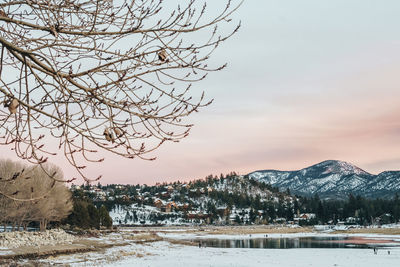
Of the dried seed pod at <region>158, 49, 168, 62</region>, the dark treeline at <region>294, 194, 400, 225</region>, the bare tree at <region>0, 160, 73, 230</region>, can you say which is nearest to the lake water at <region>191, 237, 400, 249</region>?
the bare tree at <region>0, 160, 73, 230</region>

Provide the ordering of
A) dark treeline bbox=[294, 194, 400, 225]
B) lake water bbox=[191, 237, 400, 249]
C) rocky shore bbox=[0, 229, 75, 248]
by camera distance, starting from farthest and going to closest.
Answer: dark treeline bbox=[294, 194, 400, 225] → lake water bbox=[191, 237, 400, 249] → rocky shore bbox=[0, 229, 75, 248]

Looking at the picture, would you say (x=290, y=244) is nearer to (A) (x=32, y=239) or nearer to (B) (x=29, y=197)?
(A) (x=32, y=239)

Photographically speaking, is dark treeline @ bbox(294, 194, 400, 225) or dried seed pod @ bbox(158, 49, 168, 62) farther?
dark treeline @ bbox(294, 194, 400, 225)

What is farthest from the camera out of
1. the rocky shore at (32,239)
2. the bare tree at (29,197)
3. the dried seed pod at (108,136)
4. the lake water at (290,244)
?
the lake water at (290,244)

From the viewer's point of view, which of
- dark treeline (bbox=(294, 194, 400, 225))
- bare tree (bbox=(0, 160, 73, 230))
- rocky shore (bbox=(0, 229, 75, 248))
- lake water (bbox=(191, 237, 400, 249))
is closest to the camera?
rocky shore (bbox=(0, 229, 75, 248))

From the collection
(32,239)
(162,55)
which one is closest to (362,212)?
(32,239)

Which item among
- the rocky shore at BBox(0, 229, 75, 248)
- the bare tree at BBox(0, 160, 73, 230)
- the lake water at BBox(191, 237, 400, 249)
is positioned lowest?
the lake water at BBox(191, 237, 400, 249)

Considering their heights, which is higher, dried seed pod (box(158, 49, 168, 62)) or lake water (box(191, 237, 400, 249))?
dried seed pod (box(158, 49, 168, 62))

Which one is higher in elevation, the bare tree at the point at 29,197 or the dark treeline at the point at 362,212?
the bare tree at the point at 29,197

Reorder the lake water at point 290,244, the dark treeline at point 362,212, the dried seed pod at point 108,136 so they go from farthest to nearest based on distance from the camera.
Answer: the dark treeline at point 362,212 < the lake water at point 290,244 < the dried seed pod at point 108,136

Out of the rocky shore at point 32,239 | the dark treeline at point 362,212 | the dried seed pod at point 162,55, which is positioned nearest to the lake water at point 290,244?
the rocky shore at point 32,239

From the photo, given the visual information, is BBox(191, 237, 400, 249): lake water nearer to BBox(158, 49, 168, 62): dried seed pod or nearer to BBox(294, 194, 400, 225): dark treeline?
BBox(158, 49, 168, 62): dried seed pod

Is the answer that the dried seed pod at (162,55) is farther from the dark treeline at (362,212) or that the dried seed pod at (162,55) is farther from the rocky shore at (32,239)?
the dark treeline at (362,212)

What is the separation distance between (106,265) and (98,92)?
26267 millimetres
